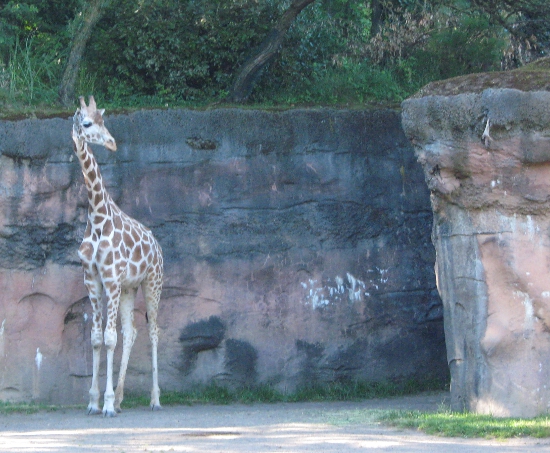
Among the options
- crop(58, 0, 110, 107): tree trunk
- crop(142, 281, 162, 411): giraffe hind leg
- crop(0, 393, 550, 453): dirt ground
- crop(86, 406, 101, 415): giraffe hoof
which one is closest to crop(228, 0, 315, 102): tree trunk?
crop(58, 0, 110, 107): tree trunk

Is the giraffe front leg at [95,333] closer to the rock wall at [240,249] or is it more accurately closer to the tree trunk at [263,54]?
the rock wall at [240,249]

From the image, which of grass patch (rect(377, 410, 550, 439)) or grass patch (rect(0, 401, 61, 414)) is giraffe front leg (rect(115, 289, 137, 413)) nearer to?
grass patch (rect(0, 401, 61, 414))

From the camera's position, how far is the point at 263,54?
1075 cm

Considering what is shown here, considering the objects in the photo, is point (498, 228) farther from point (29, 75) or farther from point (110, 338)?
point (29, 75)

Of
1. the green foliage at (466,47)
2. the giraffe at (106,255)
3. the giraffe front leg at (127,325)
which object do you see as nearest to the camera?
the giraffe at (106,255)

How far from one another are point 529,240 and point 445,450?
2.22 metres

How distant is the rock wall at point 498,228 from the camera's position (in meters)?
7.02

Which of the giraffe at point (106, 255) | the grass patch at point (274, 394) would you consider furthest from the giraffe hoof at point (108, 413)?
the grass patch at point (274, 394)

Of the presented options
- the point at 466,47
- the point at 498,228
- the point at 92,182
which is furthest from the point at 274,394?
the point at 466,47

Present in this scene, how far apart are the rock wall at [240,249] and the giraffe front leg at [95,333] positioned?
77cm

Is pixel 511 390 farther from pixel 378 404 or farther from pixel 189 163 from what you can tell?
pixel 189 163

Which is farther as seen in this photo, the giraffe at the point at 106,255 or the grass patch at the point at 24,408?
the grass patch at the point at 24,408

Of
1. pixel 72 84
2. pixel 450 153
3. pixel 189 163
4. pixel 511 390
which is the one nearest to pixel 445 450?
pixel 511 390

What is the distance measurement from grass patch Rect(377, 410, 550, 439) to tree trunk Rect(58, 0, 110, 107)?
601 cm
